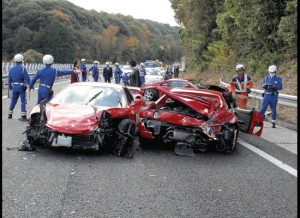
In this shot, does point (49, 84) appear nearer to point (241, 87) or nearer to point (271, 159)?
point (241, 87)

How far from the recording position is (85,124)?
6977 millimetres

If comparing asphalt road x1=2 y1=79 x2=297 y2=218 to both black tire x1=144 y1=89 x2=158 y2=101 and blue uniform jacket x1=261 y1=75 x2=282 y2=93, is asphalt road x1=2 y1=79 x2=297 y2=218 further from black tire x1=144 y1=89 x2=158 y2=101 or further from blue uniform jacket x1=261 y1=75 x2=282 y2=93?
black tire x1=144 y1=89 x2=158 y2=101

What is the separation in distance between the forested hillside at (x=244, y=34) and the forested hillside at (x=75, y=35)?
4038 cm

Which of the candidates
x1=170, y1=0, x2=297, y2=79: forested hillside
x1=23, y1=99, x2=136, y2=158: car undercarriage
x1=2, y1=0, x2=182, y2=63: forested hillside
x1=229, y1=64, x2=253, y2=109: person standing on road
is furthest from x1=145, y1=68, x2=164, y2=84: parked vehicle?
x1=2, y1=0, x2=182, y2=63: forested hillside

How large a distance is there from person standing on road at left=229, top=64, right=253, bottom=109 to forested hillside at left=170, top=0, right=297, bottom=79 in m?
→ 5.29

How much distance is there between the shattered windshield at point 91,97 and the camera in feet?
27.0

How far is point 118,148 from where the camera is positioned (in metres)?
7.15

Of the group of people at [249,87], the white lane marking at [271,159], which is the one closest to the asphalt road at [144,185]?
the white lane marking at [271,159]

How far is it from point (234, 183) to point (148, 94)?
10.1m

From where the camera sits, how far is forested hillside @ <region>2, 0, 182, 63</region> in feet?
303

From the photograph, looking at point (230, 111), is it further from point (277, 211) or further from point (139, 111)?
point (277, 211)

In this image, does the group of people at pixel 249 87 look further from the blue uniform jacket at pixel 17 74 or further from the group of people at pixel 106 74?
the blue uniform jacket at pixel 17 74

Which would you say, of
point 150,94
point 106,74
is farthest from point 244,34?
point 150,94

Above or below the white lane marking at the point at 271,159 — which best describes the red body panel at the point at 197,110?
above
